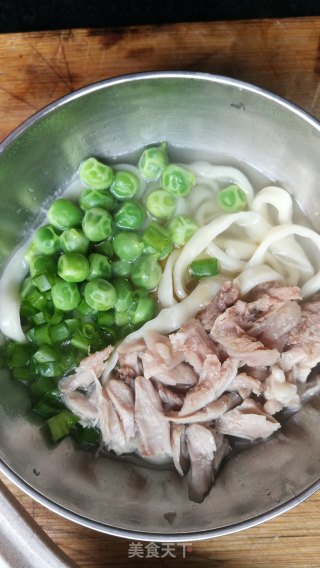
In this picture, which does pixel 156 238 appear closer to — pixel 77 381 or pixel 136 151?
pixel 136 151

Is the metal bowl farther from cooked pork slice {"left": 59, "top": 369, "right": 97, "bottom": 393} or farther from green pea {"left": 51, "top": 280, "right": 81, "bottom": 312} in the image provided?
green pea {"left": 51, "top": 280, "right": 81, "bottom": 312}

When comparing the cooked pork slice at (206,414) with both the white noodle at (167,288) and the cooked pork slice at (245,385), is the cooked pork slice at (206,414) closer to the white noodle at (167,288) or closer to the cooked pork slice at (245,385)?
the cooked pork slice at (245,385)

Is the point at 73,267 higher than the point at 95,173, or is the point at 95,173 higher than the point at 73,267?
the point at 95,173

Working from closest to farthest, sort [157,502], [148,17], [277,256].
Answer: [157,502], [277,256], [148,17]

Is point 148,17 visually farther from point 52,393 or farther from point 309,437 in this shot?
point 309,437

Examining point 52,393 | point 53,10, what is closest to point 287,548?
point 52,393

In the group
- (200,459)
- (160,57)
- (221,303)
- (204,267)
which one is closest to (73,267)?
(204,267)
